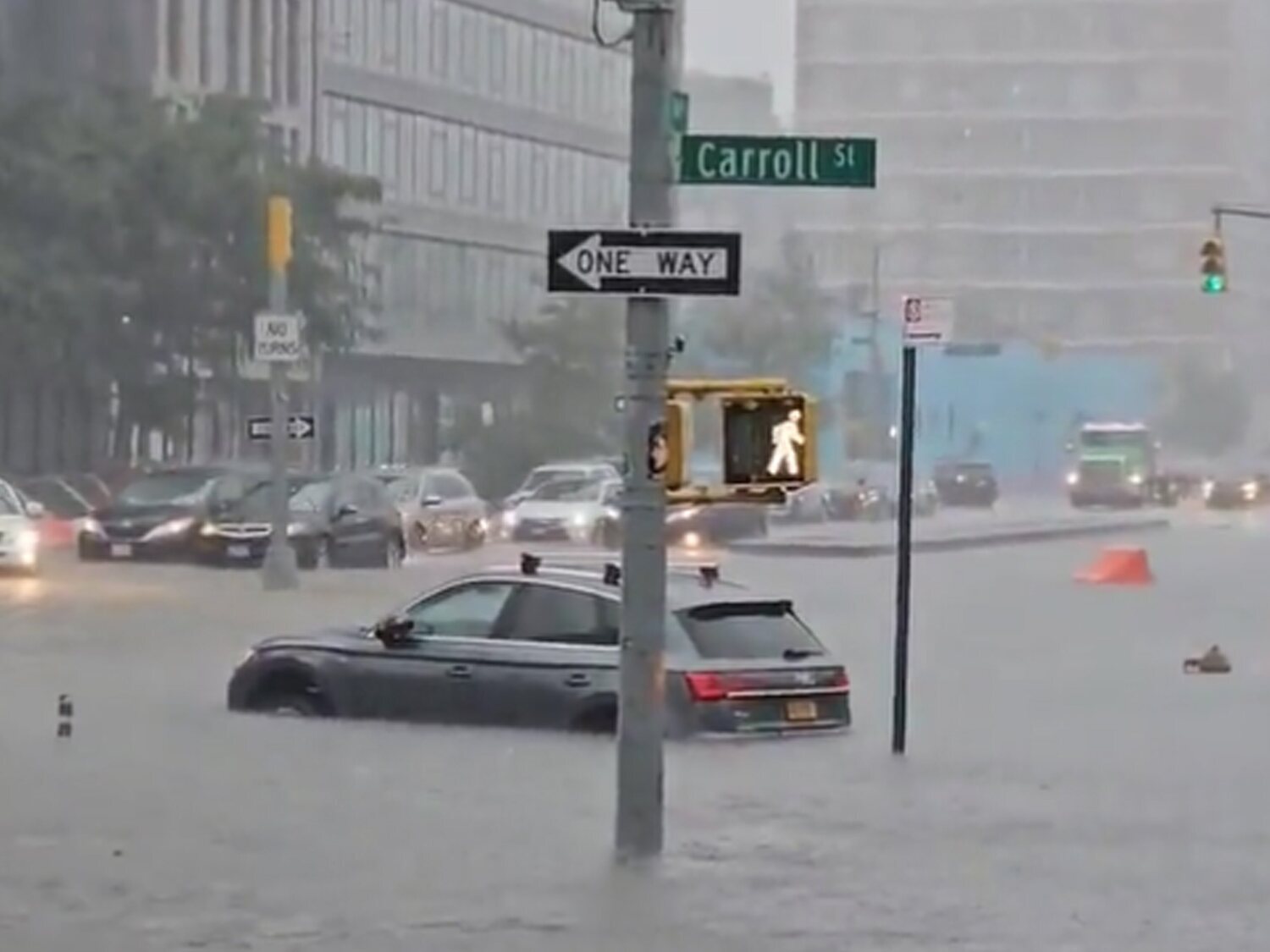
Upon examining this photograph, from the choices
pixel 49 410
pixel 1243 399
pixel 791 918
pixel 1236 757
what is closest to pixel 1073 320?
→ pixel 1243 399

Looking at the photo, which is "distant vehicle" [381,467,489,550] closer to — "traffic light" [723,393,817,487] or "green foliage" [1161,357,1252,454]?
"traffic light" [723,393,817,487]

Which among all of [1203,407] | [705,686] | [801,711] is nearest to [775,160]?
[705,686]

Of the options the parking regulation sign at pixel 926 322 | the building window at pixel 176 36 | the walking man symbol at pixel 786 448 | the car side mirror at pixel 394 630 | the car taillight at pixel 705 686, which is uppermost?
the building window at pixel 176 36

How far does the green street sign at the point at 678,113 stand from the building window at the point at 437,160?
8081 cm

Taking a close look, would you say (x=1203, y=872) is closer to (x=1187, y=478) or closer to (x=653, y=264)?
Answer: (x=653, y=264)

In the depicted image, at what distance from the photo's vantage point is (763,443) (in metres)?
16.6

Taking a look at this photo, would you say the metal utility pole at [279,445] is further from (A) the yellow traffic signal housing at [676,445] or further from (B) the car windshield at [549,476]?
(A) the yellow traffic signal housing at [676,445]

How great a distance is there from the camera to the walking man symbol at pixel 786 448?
652 inches

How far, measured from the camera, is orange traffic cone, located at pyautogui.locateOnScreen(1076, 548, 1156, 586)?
176 feet

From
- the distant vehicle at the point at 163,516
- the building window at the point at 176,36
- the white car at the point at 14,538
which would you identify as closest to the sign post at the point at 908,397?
the white car at the point at 14,538

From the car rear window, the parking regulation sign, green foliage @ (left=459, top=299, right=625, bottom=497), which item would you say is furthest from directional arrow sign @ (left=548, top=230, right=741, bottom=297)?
green foliage @ (left=459, top=299, right=625, bottom=497)

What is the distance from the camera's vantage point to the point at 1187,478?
128 m

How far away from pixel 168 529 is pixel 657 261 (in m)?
35.6

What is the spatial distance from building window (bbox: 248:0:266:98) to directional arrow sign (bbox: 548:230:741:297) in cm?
7209
